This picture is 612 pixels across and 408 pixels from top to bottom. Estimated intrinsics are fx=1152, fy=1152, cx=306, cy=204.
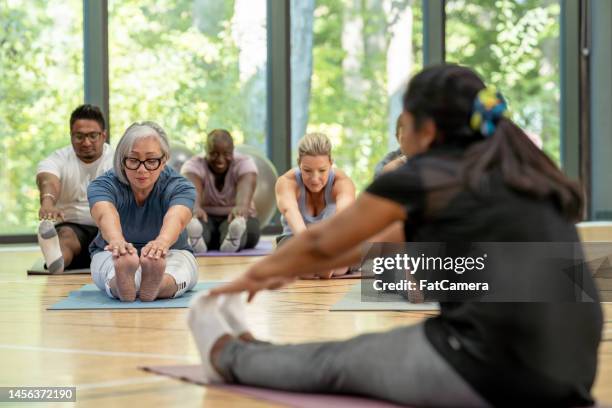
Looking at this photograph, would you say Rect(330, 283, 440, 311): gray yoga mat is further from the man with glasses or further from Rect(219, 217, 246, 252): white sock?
Rect(219, 217, 246, 252): white sock

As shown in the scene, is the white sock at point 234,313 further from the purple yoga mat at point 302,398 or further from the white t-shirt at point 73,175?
the white t-shirt at point 73,175

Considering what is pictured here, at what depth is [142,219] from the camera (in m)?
4.37

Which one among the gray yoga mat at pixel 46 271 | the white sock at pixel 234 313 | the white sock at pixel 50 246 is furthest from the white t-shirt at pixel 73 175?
the white sock at pixel 234 313

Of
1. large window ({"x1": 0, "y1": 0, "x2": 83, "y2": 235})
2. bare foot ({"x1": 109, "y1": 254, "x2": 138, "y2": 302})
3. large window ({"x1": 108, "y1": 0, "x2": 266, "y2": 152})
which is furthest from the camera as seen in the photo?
large window ({"x1": 108, "y1": 0, "x2": 266, "y2": 152})

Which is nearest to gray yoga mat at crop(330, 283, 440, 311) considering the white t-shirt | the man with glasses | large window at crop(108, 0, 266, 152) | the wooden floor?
the wooden floor

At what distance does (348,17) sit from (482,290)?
7429 millimetres

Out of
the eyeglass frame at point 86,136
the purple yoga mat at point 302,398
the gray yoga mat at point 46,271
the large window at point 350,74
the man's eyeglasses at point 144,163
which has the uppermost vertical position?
the large window at point 350,74

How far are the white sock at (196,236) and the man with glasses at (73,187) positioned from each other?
3.45ft

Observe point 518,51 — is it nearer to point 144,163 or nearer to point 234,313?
point 144,163

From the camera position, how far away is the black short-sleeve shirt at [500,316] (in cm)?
201

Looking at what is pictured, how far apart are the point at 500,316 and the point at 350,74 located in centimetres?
756

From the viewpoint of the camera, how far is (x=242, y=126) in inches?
358

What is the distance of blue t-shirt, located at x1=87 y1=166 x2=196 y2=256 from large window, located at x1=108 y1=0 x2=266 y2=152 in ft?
12.7

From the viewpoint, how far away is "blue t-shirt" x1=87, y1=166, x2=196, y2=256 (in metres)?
4.30
